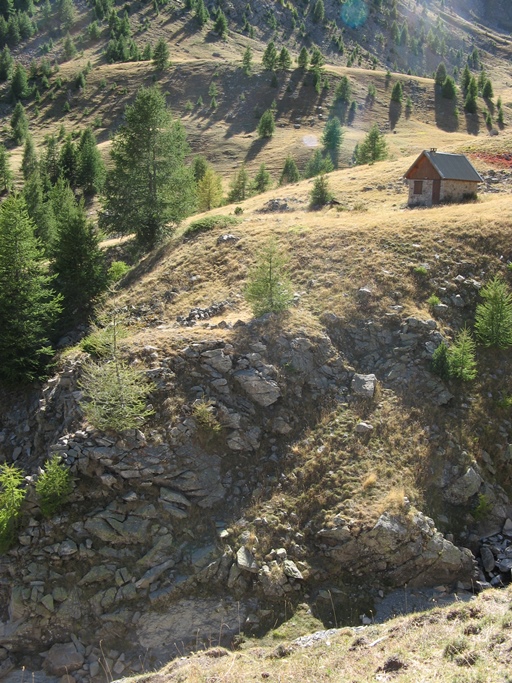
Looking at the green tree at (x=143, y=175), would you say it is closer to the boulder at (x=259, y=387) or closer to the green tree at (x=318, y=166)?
the boulder at (x=259, y=387)

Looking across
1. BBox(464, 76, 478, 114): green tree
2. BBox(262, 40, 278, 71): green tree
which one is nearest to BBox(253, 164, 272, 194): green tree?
BBox(464, 76, 478, 114): green tree

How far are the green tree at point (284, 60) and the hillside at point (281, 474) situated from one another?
365 ft

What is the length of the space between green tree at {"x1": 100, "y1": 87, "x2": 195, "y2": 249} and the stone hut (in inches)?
712

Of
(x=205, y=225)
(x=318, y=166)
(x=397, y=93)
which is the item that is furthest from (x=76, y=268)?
(x=397, y=93)

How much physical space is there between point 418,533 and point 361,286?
11581 millimetres

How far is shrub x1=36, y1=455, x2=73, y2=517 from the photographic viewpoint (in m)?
14.9

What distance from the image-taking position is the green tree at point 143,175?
31.8 metres

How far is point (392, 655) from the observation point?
9820mm

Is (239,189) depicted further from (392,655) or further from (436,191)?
(392,655)

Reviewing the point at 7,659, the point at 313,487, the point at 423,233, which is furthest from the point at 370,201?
the point at 7,659

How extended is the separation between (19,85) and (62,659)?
13127cm

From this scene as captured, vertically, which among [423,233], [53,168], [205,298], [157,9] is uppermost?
[157,9]

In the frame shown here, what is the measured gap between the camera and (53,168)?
70125 mm

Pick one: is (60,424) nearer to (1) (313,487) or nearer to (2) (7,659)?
(2) (7,659)
